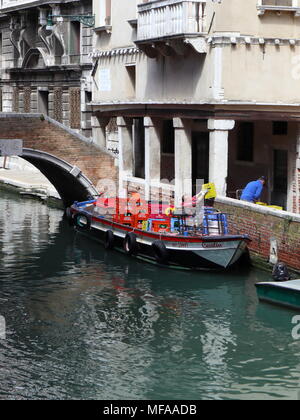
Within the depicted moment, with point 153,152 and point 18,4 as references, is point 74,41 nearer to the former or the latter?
point 18,4

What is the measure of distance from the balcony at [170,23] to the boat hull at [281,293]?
599 cm

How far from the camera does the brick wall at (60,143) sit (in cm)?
2388

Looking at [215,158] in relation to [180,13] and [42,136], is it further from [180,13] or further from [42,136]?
[42,136]

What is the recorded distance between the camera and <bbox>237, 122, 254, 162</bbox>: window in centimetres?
2319

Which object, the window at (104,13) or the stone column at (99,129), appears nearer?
the window at (104,13)

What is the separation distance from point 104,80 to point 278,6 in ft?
22.7

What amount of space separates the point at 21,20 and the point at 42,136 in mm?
12429

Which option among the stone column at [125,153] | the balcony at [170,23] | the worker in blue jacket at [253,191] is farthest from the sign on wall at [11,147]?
the worker in blue jacket at [253,191]

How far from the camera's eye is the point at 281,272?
16.8 meters

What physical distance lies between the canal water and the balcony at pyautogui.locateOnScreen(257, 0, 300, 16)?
16.2ft

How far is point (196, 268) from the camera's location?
18875 millimetres

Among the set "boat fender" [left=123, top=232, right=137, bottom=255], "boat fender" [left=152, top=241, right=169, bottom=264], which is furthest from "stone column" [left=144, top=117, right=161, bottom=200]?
"boat fender" [left=152, top=241, right=169, bottom=264]

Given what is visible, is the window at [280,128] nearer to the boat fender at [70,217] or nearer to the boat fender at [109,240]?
the boat fender at [109,240]

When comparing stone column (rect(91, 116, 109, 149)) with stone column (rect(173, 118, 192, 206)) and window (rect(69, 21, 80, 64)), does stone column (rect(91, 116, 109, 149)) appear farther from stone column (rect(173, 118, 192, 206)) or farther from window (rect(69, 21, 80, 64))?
window (rect(69, 21, 80, 64))
